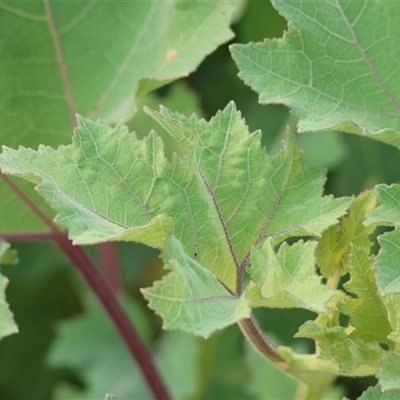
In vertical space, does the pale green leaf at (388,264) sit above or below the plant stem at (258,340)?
above

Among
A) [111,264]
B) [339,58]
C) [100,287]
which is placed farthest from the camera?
[111,264]

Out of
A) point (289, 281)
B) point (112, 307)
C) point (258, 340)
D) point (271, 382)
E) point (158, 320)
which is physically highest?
point (289, 281)

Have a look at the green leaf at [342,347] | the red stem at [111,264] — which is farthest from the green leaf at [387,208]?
the red stem at [111,264]

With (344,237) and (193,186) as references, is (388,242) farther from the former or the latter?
(193,186)

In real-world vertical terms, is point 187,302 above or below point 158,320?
above

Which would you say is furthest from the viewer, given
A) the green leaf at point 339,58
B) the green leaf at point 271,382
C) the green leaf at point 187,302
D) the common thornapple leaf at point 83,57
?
the green leaf at point 271,382

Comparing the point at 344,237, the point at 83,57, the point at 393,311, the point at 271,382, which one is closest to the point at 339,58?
the point at 344,237

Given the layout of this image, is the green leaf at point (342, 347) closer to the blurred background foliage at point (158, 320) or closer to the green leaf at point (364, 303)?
the green leaf at point (364, 303)
